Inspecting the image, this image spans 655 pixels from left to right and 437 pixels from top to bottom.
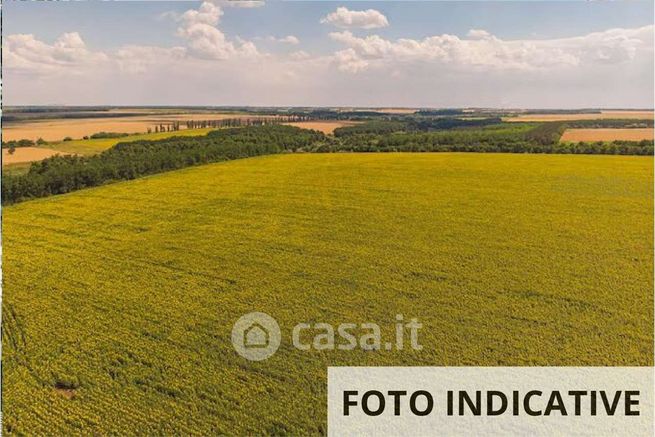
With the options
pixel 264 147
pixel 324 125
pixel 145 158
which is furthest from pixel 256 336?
pixel 324 125

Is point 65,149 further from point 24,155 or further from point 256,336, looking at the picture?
point 256,336

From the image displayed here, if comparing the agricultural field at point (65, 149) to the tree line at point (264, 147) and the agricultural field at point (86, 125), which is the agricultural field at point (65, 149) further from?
the agricultural field at point (86, 125)

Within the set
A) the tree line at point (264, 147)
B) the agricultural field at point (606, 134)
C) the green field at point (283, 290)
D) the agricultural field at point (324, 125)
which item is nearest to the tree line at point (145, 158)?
the tree line at point (264, 147)

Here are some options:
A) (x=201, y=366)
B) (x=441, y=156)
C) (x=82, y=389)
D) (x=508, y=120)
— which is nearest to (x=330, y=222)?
(x=201, y=366)

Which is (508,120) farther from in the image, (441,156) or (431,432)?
(431,432)

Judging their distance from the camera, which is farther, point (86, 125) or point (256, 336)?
point (86, 125)

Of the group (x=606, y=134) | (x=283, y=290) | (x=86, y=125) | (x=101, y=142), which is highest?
(x=86, y=125)
